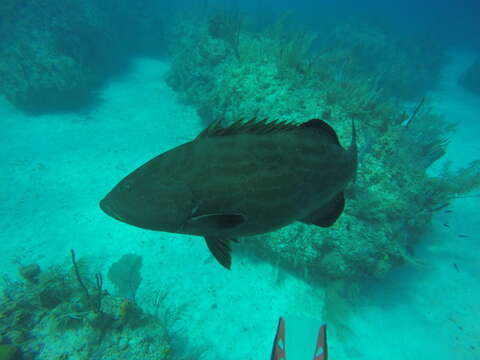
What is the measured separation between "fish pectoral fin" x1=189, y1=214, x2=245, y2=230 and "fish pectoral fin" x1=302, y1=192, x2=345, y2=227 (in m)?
0.65

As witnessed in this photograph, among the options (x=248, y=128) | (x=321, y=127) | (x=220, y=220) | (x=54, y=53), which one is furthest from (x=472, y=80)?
(x=54, y=53)

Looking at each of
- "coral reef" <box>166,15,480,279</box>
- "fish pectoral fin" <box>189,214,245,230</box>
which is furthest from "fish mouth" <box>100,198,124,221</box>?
"coral reef" <box>166,15,480,279</box>

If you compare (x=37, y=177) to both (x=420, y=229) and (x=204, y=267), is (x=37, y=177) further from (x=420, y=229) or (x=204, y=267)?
(x=420, y=229)

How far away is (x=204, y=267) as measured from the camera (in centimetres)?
506

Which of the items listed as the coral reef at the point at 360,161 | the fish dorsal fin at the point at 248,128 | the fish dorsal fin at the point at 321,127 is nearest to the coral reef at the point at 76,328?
the coral reef at the point at 360,161

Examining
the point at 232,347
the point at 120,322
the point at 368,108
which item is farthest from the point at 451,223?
the point at 120,322

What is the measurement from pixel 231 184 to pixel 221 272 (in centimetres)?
427

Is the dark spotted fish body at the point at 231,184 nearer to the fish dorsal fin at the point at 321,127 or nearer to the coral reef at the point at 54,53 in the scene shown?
the fish dorsal fin at the point at 321,127

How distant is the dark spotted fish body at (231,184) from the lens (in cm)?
126

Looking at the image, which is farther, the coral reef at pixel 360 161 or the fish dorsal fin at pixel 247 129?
the coral reef at pixel 360 161

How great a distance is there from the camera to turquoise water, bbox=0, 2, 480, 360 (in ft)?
11.5

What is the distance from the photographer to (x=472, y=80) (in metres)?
16.8

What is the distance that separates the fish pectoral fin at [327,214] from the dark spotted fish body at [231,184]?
18cm

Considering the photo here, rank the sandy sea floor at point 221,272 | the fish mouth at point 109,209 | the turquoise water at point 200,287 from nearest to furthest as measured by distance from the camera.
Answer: the fish mouth at point 109,209, the turquoise water at point 200,287, the sandy sea floor at point 221,272
